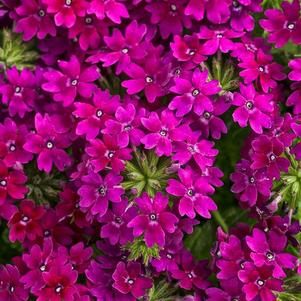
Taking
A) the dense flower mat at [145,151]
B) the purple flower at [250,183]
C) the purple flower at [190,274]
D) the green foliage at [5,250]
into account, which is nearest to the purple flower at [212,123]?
the dense flower mat at [145,151]

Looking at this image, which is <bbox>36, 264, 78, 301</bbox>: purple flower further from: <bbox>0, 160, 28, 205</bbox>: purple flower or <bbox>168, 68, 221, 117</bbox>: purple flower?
<bbox>168, 68, 221, 117</bbox>: purple flower

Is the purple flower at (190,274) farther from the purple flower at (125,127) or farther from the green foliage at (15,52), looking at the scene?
the green foliage at (15,52)

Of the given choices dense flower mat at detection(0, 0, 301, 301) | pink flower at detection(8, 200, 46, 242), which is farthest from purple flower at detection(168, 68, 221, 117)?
pink flower at detection(8, 200, 46, 242)

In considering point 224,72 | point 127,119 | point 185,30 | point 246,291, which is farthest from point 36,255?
point 185,30

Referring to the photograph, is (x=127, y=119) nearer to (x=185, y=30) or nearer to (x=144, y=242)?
(x=144, y=242)

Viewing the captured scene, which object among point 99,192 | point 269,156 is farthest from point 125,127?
point 269,156

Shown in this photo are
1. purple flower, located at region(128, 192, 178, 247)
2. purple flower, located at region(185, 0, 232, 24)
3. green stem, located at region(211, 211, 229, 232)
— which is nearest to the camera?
purple flower, located at region(128, 192, 178, 247)

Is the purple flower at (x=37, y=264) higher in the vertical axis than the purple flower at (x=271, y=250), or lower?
lower
